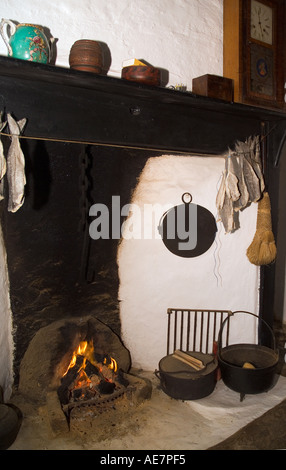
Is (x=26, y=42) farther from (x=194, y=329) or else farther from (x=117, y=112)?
(x=194, y=329)

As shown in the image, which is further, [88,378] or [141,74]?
[88,378]

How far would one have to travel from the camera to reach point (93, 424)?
8.40 feet

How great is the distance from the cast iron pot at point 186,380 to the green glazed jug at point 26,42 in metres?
2.36

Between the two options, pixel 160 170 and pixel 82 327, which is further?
pixel 160 170

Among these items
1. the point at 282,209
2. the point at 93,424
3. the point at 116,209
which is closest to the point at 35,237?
the point at 116,209

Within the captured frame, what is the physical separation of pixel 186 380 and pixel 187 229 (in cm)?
123

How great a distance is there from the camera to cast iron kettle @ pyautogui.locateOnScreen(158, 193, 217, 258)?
3178 mm

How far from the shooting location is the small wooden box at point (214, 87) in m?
2.79

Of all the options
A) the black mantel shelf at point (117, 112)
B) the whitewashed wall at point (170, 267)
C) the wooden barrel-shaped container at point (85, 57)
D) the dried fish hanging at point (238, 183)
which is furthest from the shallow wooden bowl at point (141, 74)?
the dried fish hanging at point (238, 183)

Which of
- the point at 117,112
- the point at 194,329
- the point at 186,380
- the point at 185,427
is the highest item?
the point at 117,112

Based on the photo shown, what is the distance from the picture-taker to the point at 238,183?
9.93 ft

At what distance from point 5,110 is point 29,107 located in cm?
14

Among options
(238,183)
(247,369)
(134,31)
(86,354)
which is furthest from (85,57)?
(247,369)
